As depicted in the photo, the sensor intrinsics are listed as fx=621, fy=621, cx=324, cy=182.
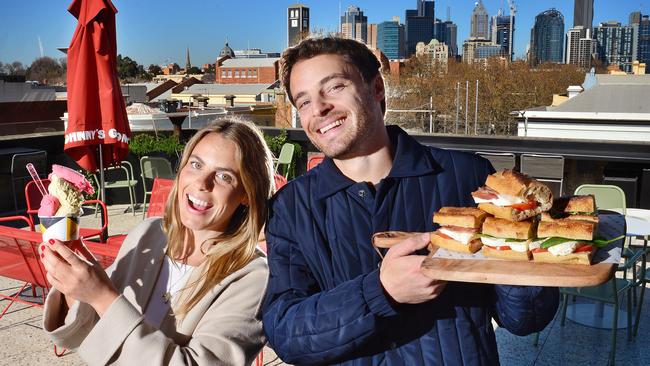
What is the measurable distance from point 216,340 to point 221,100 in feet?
320

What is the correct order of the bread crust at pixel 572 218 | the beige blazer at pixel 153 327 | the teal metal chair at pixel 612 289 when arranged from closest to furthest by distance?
the bread crust at pixel 572 218 → the beige blazer at pixel 153 327 → the teal metal chair at pixel 612 289

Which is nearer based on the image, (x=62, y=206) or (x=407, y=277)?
(x=407, y=277)

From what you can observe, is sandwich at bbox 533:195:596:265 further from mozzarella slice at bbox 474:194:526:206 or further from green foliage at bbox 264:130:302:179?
green foliage at bbox 264:130:302:179

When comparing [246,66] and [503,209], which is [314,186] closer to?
[503,209]

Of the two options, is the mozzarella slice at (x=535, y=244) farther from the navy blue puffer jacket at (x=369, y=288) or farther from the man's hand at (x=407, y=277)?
the man's hand at (x=407, y=277)

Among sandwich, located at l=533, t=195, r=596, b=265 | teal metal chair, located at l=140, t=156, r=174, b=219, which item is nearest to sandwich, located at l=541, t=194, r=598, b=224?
sandwich, located at l=533, t=195, r=596, b=265

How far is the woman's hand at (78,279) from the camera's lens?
1647 millimetres

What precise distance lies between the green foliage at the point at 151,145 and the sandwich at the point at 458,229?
878 cm

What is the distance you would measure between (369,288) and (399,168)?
38cm

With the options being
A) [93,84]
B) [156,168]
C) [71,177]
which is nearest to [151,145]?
[156,168]

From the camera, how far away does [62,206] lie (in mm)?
1902

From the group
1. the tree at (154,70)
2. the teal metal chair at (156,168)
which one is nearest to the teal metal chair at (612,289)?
the teal metal chair at (156,168)

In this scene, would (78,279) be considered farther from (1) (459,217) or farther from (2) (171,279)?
(1) (459,217)

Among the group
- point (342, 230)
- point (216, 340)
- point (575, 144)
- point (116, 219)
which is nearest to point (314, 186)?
point (342, 230)
